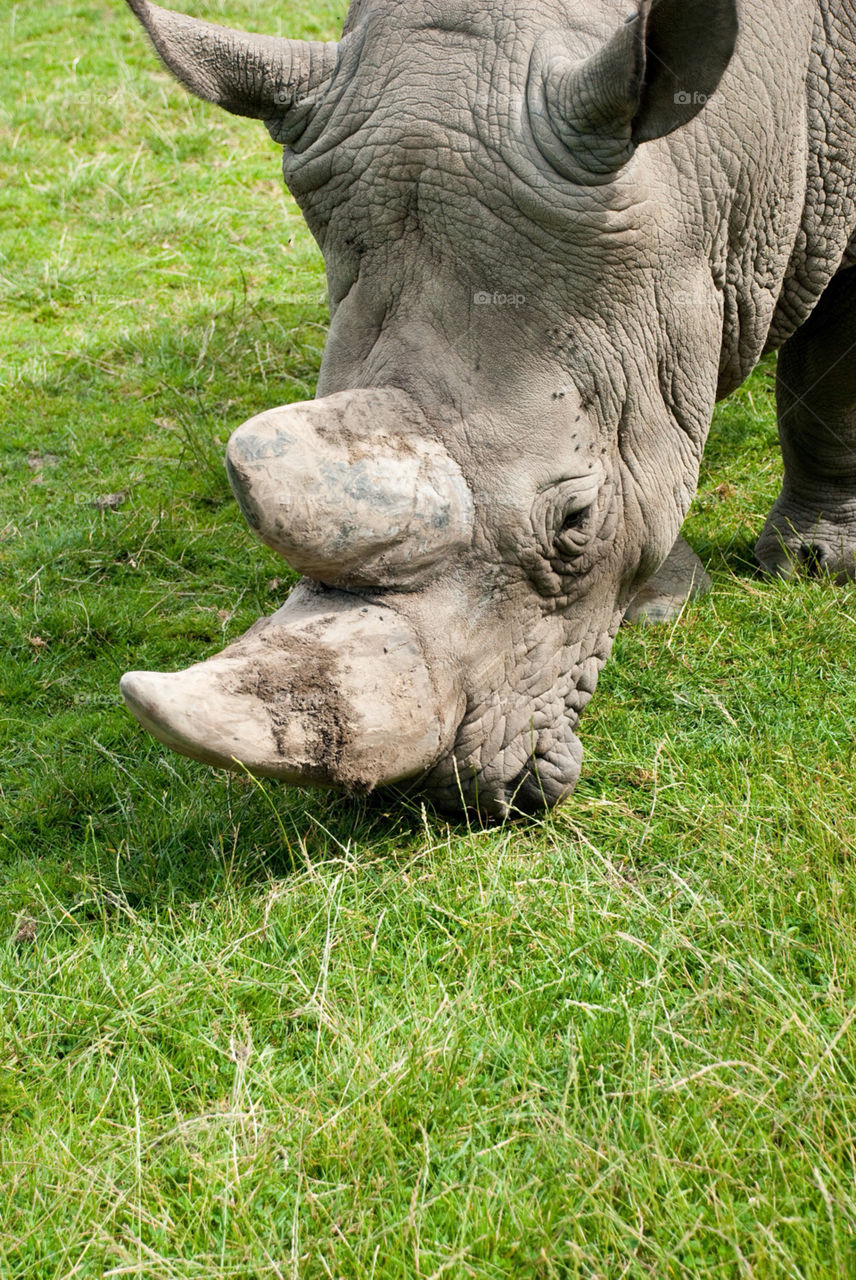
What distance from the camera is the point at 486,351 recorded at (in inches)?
149

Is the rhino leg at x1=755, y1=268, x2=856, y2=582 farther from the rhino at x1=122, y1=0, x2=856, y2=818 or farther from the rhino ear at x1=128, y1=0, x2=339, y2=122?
the rhino ear at x1=128, y1=0, x2=339, y2=122

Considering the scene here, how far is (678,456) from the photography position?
4297 mm

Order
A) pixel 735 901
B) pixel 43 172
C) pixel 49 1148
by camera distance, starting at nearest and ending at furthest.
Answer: pixel 49 1148 < pixel 735 901 < pixel 43 172

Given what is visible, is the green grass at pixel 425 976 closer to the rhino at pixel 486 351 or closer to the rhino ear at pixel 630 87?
the rhino at pixel 486 351

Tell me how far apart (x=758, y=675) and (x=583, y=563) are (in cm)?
150

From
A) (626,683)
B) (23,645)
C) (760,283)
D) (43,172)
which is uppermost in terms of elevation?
(760,283)

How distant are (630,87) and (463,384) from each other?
86 cm

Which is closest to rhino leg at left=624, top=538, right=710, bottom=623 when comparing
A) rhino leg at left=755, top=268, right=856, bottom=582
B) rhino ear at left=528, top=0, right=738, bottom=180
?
rhino leg at left=755, top=268, right=856, bottom=582

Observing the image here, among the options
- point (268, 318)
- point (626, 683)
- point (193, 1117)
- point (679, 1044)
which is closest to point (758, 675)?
point (626, 683)

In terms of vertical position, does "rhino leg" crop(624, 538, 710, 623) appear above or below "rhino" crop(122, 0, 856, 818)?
below

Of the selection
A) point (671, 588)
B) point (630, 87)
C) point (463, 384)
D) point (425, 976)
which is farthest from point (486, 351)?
point (671, 588)

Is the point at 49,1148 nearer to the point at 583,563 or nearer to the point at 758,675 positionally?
the point at 583,563

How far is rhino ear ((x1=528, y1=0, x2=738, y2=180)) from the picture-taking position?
3461 millimetres

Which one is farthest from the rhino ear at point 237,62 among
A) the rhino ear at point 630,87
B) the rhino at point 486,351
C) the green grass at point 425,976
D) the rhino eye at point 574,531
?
the green grass at point 425,976
